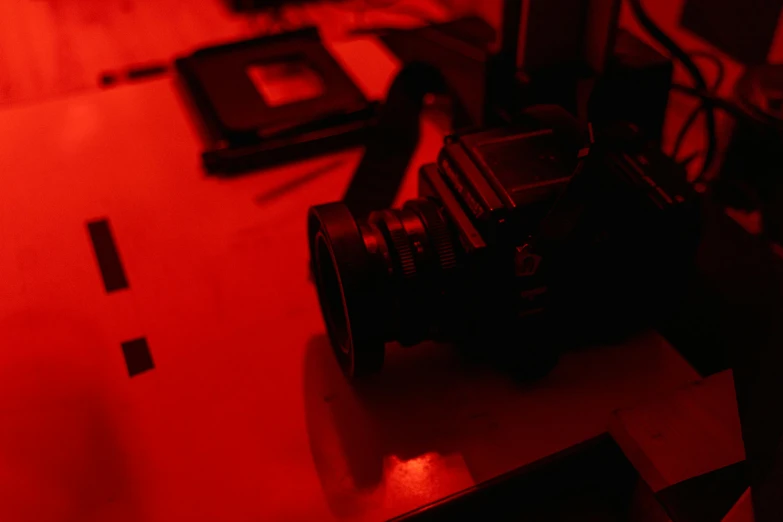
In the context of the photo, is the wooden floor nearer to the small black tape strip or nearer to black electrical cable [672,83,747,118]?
black electrical cable [672,83,747,118]

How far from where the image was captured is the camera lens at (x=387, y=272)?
0.50m

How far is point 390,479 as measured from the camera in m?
0.52

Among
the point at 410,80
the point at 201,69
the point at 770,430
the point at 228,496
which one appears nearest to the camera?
the point at 770,430

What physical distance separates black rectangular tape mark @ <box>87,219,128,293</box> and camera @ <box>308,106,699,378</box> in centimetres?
23

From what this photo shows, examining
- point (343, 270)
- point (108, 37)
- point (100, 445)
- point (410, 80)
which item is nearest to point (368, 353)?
point (343, 270)

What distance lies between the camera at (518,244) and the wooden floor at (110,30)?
76cm

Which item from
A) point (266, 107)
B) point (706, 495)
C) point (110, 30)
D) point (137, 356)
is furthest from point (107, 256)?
point (110, 30)

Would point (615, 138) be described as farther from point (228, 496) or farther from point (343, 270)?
point (228, 496)

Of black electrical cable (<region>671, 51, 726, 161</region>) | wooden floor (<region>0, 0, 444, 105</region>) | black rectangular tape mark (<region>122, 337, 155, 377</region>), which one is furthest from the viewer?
wooden floor (<region>0, 0, 444, 105</region>)

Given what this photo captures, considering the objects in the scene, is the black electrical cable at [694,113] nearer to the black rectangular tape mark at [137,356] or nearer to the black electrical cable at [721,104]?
the black electrical cable at [721,104]

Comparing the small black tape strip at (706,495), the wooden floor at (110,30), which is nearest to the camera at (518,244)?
the small black tape strip at (706,495)

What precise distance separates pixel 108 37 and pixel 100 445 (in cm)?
91

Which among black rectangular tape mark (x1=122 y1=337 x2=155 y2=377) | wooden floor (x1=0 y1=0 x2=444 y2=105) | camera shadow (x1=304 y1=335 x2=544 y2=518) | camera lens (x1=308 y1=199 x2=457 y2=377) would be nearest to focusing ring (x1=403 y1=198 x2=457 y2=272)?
camera lens (x1=308 y1=199 x2=457 y2=377)

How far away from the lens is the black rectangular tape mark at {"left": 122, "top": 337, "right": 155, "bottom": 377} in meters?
0.60
